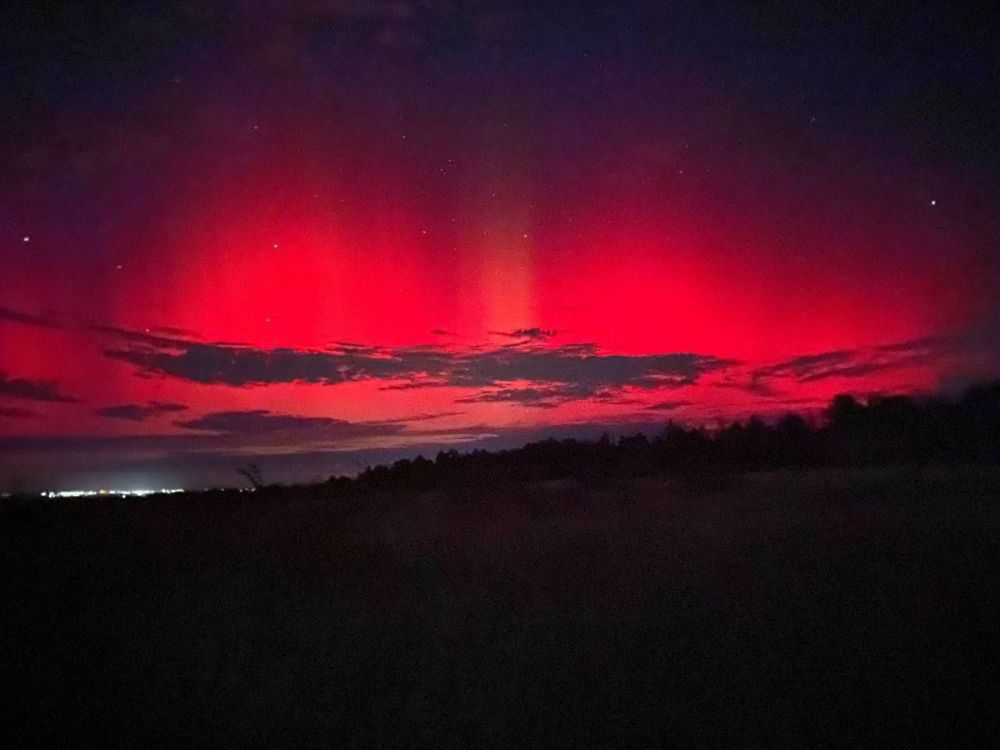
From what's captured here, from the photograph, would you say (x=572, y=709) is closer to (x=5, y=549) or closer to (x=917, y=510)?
(x=917, y=510)

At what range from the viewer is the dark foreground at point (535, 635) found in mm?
8625

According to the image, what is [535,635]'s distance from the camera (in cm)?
1037

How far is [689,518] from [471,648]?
22.4 ft

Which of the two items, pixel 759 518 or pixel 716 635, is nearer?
pixel 716 635

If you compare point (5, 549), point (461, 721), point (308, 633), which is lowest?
point (461, 721)

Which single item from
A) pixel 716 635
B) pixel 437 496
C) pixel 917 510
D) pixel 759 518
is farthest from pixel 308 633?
pixel 437 496

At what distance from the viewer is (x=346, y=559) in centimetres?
1469

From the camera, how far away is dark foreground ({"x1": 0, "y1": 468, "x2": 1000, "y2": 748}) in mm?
8625

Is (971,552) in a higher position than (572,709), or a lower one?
higher

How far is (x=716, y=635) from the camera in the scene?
1002cm

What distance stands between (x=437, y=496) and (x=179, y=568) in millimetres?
9739

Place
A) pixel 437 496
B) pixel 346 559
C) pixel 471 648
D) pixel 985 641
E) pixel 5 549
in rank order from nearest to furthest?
pixel 985 641 → pixel 471 648 → pixel 346 559 → pixel 5 549 → pixel 437 496

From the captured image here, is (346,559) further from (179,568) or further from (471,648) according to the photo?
(471,648)

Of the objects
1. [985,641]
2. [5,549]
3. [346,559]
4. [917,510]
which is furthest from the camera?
[5,549]
